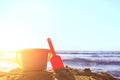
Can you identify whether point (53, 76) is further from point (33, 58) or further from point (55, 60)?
point (55, 60)

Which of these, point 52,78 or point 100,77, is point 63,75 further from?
point 100,77

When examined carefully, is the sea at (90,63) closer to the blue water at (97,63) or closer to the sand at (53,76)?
the blue water at (97,63)

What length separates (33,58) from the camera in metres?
3.61

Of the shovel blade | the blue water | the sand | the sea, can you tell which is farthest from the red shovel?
the blue water

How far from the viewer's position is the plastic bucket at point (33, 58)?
11.8ft

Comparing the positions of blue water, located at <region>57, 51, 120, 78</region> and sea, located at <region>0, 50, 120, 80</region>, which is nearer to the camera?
sea, located at <region>0, 50, 120, 80</region>

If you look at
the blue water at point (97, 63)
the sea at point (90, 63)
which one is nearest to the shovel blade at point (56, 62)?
the sea at point (90, 63)

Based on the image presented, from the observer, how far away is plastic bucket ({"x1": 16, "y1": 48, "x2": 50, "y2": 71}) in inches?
142

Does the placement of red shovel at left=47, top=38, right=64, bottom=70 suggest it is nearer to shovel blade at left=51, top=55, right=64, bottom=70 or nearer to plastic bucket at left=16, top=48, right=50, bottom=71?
shovel blade at left=51, top=55, right=64, bottom=70

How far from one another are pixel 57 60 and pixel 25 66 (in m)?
0.61

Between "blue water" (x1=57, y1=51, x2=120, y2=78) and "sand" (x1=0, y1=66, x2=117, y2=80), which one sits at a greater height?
"blue water" (x1=57, y1=51, x2=120, y2=78)

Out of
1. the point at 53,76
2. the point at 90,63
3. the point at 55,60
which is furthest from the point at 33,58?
the point at 90,63

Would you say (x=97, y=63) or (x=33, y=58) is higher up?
(x=97, y=63)

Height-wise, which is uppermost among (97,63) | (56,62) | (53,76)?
(97,63)
